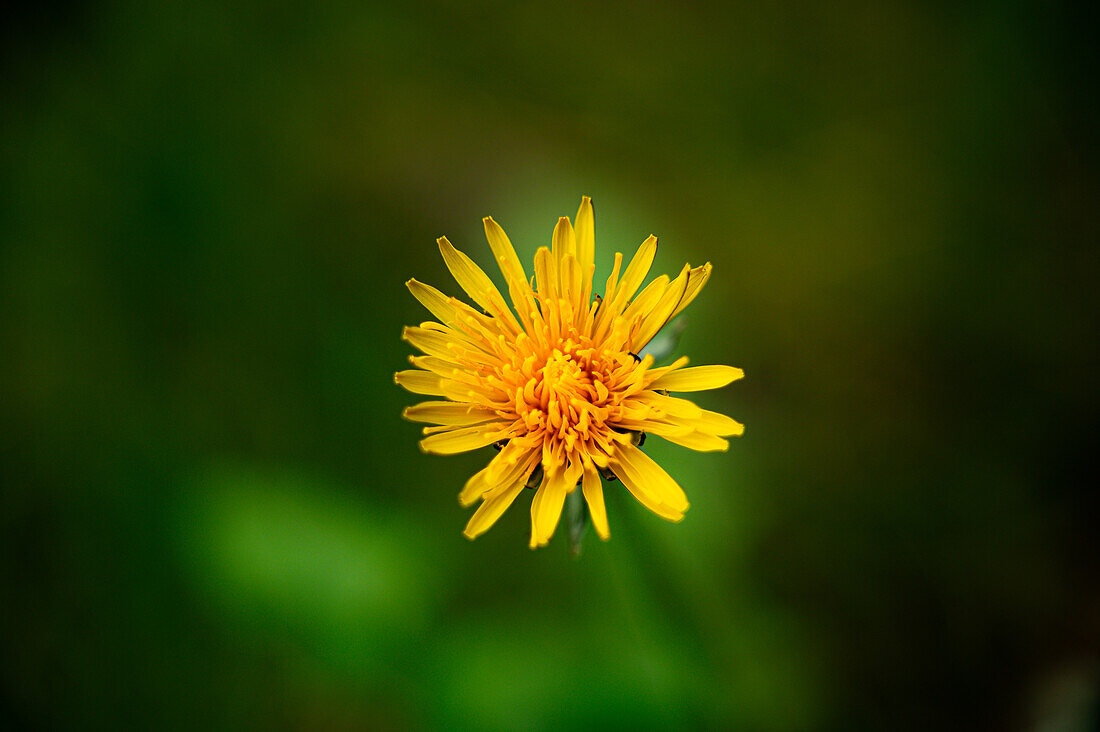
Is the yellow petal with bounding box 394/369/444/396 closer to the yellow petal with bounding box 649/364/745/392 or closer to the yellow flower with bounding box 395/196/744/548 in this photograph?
the yellow flower with bounding box 395/196/744/548

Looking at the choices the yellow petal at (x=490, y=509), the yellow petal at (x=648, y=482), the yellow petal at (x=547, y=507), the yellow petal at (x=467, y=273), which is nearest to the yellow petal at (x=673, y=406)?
the yellow petal at (x=648, y=482)

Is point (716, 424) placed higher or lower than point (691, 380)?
lower

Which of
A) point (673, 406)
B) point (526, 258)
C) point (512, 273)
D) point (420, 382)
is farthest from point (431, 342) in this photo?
point (526, 258)

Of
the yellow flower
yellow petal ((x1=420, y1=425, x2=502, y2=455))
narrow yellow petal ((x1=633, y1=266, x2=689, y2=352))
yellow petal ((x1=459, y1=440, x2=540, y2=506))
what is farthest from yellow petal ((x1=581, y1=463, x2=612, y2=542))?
narrow yellow petal ((x1=633, y1=266, x2=689, y2=352))

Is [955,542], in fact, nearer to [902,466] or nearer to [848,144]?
[902,466]

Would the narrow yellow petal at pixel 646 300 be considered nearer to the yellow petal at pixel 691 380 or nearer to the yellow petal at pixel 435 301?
the yellow petal at pixel 691 380

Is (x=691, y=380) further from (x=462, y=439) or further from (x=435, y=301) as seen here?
(x=435, y=301)
